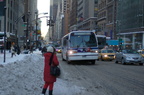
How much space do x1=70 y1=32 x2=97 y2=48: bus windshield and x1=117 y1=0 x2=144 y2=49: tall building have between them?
133ft

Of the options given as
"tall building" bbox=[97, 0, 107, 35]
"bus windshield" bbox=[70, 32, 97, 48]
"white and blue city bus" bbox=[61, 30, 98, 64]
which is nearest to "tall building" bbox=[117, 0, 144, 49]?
"tall building" bbox=[97, 0, 107, 35]

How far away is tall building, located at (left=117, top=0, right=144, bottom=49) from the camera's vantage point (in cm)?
6219

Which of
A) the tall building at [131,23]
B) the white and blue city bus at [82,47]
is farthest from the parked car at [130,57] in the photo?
the tall building at [131,23]

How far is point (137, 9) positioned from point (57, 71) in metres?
59.8

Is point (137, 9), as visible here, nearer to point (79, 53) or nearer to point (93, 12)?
point (79, 53)

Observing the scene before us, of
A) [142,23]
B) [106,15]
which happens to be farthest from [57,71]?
[106,15]

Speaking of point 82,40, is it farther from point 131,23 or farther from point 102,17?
point 102,17

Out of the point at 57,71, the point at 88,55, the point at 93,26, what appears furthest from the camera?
the point at 93,26

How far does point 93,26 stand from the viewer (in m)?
110

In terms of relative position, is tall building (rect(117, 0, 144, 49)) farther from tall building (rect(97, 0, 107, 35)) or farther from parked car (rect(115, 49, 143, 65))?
parked car (rect(115, 49, 143, 65))

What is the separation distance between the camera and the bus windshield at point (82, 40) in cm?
2273

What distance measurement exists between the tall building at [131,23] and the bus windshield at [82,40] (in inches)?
1593

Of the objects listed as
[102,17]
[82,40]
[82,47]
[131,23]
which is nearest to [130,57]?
[82,47]

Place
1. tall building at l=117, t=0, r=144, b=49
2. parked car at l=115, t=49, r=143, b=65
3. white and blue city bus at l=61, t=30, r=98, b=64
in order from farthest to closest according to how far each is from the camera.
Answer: tall building at l=117, t=0, r=144, b=49
parked car at l=115, t=49, r=143, b=65
white and blue city bus at l=61, t=30, r=98, b=64
